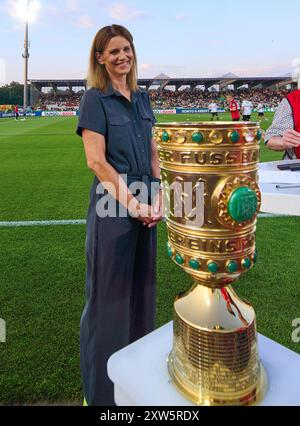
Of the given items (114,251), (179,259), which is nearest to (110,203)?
(114,251)

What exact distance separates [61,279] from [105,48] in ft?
7.20

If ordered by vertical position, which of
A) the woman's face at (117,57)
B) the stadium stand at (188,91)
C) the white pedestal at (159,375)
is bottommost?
the white pedestal at (159,375)

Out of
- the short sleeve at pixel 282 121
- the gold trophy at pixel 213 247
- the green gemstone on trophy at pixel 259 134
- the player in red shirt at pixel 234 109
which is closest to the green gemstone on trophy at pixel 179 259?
the gold trophy at pixel 213 247

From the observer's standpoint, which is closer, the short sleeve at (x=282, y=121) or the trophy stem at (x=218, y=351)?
the trophy stem at (x=218, y=351)

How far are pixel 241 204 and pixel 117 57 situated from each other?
95 centimetres

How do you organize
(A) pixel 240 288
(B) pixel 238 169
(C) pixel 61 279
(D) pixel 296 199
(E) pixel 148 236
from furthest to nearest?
1. (C) pixel 61 279
2. (A) pixel 240 288
3. (E) pixel 148 236
4. (D) pixel 296 199
5. (B) pixel 238 169

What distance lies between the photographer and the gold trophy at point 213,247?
531 mm

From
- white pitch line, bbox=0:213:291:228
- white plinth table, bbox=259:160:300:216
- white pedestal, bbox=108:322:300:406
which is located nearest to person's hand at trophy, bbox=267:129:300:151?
white plinth table, bbox=259:160:300:216

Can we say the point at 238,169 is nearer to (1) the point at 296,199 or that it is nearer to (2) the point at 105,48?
(1) the point at 296,199

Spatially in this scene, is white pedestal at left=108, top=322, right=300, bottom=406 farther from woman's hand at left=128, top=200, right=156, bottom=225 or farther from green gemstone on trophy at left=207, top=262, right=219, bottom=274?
woman's hand at left=128, top=200, right=156, bottom=225

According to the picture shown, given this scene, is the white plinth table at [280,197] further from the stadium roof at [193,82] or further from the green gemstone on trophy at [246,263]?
the stadium roof at [193,82]

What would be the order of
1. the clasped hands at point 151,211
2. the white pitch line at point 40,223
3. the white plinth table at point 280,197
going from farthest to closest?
the white pitch line at point 40,223 → the white plinth table at point 280,197 → the clasped hands at point 151,211
